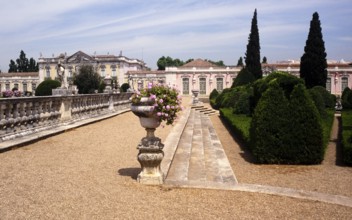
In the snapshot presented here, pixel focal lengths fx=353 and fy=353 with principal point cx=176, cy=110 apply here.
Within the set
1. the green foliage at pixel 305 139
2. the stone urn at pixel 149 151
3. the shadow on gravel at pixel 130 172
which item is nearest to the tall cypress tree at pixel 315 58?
the green foliage at pixel 305 139

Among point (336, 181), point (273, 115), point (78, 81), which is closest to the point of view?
point (336, 181)

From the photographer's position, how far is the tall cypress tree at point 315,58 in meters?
28.3

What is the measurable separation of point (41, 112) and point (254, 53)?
27864mm

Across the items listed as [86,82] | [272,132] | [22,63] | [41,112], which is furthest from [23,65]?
[272,132]

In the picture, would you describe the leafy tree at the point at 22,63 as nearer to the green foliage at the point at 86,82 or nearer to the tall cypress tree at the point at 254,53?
the green foliage at the point at 86,82

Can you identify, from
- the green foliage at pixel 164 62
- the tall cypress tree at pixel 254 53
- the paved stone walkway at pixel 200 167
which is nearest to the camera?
the paved stone walkway at pixel 200 167

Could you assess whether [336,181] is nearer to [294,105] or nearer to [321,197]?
[321,197]

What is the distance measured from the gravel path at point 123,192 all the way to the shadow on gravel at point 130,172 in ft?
0.04

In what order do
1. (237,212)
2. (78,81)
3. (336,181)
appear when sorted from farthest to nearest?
(78,81)
(336,181)
(237,212)

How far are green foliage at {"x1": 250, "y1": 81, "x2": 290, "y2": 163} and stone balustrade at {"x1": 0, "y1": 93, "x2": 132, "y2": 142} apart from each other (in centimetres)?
544

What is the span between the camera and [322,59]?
28.4m

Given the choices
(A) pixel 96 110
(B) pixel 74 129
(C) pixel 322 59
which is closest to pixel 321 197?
(B) pixel 74 129

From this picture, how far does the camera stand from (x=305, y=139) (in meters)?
7.25

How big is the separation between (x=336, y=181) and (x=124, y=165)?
3610 millimetres
